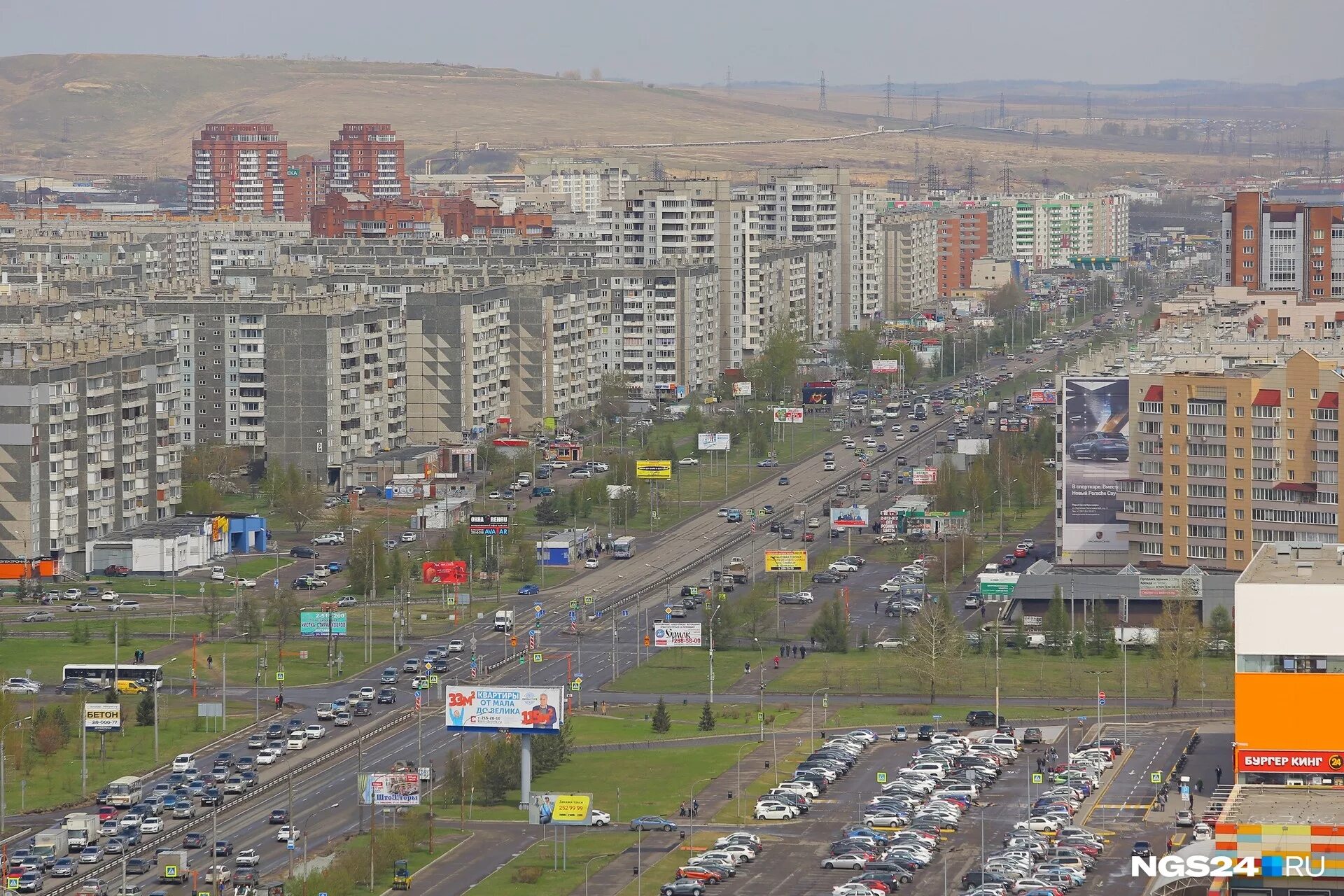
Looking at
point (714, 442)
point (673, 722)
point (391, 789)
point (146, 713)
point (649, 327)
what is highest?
point (649, 327)

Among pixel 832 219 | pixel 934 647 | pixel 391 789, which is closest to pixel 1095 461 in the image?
pixel 934 647

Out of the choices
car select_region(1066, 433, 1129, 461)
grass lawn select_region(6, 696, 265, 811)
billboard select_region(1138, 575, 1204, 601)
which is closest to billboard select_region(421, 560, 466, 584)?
grass lawn select_region(6, 696, 265, 811)

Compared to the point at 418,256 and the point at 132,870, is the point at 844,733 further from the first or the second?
the point at 418,256

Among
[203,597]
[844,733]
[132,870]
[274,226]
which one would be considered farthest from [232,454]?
[274,226]

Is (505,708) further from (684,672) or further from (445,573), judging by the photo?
(445,573)

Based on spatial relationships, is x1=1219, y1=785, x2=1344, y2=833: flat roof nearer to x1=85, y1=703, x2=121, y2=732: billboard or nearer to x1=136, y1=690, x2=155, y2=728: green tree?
x1=85, y1=703, x2=121, y2=732: billboard
